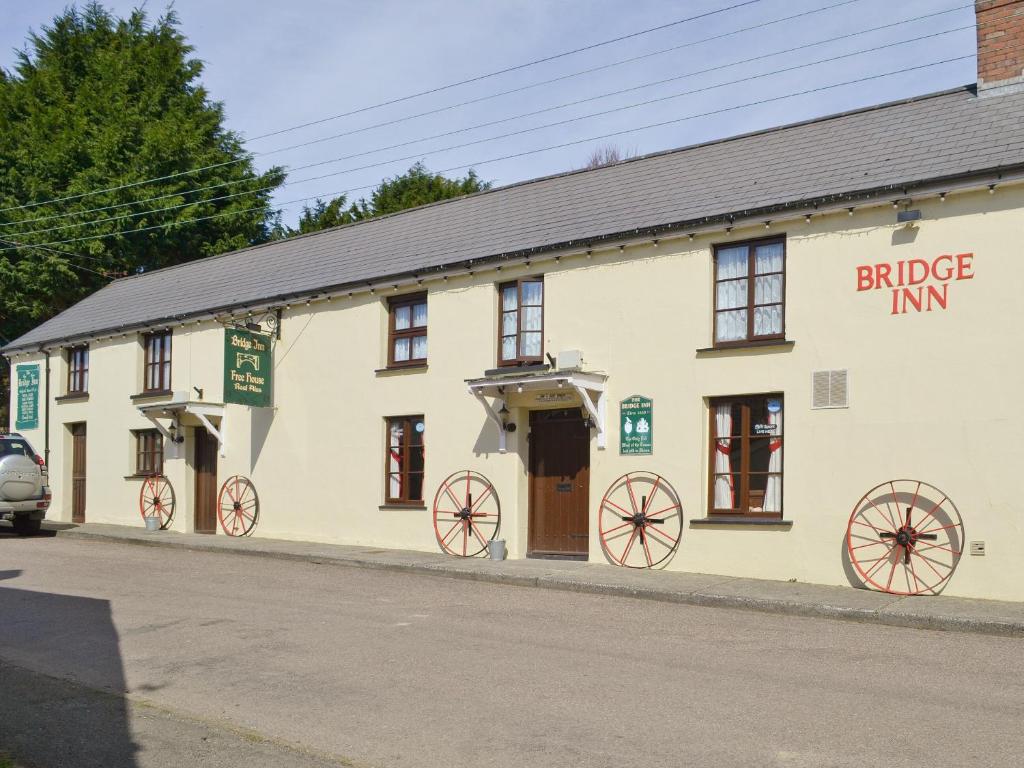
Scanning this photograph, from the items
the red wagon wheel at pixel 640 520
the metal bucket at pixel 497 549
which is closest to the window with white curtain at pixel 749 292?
the red wagon wheel at pixel 640 520

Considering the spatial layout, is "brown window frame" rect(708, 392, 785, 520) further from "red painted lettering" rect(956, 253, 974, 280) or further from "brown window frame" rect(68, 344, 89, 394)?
"brown window frame" rect(68, 344, 89, 394)

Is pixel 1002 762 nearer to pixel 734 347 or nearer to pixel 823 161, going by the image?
pixel 734 347

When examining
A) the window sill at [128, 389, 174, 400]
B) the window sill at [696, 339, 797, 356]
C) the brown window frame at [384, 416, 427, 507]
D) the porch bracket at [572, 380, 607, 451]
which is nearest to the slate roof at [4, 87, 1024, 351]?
the window sill at [128, 389, 174, 400]

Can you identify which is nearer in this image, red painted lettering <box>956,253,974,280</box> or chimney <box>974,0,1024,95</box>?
red painted lettering <box>956,253,974,280</box>

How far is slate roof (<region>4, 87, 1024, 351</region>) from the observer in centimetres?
1358

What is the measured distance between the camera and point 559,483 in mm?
16875

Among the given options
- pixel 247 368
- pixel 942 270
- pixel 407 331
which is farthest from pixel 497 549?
pixel 942 270

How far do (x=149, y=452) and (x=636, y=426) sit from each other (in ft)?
44.1

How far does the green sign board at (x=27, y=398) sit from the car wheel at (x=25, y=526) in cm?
562

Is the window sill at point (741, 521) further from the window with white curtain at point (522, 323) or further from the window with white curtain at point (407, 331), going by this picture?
the window with white curtain at point (407, 331)

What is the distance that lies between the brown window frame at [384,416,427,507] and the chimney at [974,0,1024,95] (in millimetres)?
10093

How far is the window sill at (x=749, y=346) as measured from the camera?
46.2 feet

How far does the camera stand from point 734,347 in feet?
47.7

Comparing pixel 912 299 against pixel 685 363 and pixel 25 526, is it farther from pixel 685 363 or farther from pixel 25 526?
pixel 25 526
